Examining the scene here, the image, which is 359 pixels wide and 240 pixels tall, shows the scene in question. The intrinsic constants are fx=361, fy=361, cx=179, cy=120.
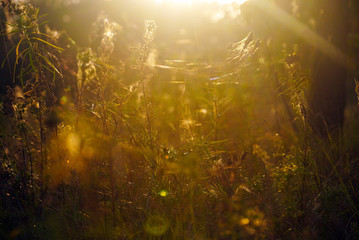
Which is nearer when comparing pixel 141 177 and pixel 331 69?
pixel 141 177

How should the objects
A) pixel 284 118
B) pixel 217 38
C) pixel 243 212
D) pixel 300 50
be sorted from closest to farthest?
1. pixel 243 212
2. pixel 284 118
3. pixel 300 50
4. pixel 217 38

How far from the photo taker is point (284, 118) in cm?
346

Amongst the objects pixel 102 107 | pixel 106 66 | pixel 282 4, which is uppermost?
pixel 282 4

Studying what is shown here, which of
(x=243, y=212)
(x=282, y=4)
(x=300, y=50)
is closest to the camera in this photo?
(x=243, y=212)

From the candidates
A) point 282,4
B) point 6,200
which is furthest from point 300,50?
point 6,200

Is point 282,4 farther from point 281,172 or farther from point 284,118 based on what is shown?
point 281,172

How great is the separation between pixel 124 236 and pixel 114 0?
29.2 ft

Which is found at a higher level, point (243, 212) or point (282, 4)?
point (282, 4)

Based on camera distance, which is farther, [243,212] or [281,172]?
[281,172]

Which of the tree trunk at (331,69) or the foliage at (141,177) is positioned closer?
the foliage at (141,177)

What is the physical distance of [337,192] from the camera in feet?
7.32

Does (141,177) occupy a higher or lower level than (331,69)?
lower

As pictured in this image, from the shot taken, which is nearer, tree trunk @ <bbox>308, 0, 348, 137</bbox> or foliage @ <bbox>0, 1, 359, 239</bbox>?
foliage @ <bbox>0, 1, 359, 239</bbox>

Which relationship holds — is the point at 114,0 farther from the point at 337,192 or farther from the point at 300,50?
the point at 337,192
